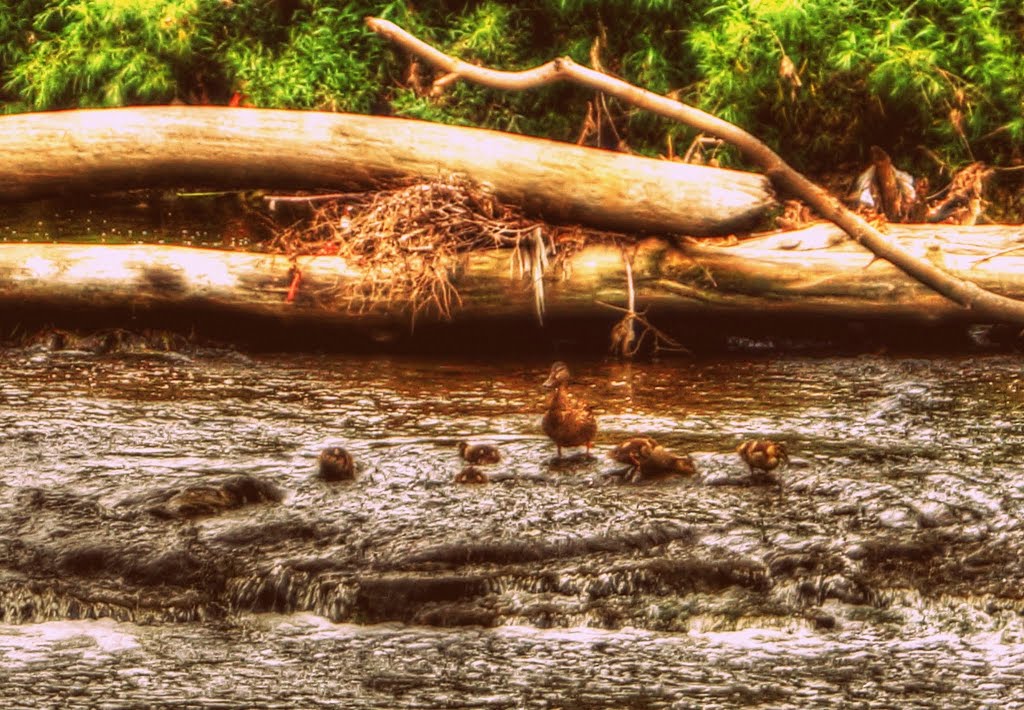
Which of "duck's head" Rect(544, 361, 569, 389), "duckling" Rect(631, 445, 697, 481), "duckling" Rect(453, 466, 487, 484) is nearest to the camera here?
"duckling" Rect(453, 466, 487, 484)

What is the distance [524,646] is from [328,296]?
4057 millimetres

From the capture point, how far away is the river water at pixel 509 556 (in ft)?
14.5

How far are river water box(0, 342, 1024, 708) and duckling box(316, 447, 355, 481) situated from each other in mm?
70

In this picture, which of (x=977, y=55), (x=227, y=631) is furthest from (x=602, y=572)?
(x=977, y=55)

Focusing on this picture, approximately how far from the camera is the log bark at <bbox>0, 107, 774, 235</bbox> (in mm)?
8055

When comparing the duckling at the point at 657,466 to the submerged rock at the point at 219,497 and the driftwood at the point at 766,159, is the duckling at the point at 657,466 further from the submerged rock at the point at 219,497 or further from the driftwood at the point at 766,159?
the driftwood at the point at 766,159

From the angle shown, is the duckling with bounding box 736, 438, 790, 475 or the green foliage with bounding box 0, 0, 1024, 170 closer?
the duckling with bounding box 736, 438, 790, 475

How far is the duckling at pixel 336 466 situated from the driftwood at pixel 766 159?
246 cm

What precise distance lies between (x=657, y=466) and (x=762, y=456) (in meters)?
0.42

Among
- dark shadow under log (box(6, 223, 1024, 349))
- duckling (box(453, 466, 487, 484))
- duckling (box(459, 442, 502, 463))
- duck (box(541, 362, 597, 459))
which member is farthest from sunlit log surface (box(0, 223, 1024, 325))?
duckling (box(453, 466, 487, 484))

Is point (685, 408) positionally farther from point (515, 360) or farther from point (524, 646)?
point (524, 646)

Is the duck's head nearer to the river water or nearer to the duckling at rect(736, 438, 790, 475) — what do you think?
the river water

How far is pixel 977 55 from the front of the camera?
→ 11125 mm

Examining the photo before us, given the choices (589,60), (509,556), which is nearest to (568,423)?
(509,556)
